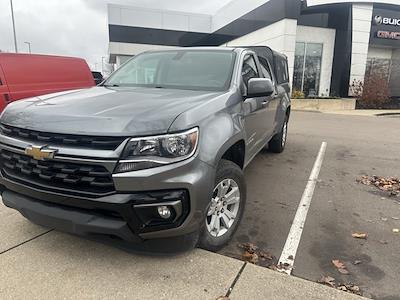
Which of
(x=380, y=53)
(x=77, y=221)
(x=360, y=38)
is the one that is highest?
(x=360, y=38)

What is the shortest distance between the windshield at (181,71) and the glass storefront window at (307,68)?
683 inches

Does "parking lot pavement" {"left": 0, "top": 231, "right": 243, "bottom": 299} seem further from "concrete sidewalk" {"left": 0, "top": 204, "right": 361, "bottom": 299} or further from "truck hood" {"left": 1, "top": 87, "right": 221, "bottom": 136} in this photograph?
"truck hood" {"left": 1, "top": 87, "right": 221, "bottom": 136}

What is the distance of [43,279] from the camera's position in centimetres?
266

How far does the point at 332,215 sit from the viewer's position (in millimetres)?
4168

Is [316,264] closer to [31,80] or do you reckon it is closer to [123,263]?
[123,263]

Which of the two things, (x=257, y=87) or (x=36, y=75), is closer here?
(x=257, y=87)

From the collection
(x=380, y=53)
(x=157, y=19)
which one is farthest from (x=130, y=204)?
(x=157, y=19)

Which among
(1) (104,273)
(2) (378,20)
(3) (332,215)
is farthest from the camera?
Result: (2) (378,20)

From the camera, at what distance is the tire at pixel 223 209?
302 cm

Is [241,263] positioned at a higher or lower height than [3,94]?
lower

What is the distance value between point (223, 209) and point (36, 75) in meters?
6.04

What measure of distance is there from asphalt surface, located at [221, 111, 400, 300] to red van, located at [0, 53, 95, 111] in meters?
4.75

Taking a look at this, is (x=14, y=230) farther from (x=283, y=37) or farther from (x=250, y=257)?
(x=283, y=37)

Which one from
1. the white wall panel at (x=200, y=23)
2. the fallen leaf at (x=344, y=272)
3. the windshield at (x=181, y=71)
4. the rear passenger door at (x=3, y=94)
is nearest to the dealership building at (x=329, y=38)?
the white wall panel at (x=200, y=23)
